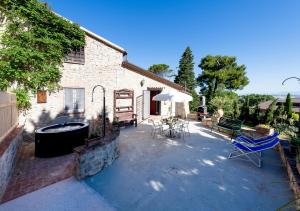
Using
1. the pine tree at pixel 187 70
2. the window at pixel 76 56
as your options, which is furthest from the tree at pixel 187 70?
the window at pixel 76 56

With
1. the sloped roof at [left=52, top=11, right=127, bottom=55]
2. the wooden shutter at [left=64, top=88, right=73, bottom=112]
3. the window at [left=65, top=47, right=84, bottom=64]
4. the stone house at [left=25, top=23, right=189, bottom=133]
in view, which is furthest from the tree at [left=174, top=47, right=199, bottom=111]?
the wooden shutter at [left=64, top=88, right=73, bottom=112]

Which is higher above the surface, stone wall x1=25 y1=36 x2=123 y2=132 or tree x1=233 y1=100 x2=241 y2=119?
stone wall x1=25 y1=36 x2=123 y2=132

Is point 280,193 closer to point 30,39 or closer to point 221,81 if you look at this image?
point 30,39

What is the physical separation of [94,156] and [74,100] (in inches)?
235

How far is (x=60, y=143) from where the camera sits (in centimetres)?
590

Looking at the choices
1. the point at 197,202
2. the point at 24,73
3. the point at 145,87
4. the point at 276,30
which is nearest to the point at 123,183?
the point at 197,202

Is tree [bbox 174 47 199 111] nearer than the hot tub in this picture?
No

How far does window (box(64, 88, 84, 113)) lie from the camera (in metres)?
8.98

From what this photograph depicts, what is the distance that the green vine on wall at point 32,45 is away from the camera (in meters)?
6.98

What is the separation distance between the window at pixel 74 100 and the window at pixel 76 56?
5.55 ft

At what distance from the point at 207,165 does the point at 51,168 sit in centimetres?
522

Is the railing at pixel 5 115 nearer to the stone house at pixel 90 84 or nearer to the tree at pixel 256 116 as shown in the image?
the stone house at pixel 90 84

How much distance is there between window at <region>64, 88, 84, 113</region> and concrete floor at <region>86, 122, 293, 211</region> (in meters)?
4.74

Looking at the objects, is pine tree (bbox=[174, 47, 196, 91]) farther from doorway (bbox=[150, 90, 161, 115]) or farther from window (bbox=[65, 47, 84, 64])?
window (bbox=[65, 47, 84, 64])
